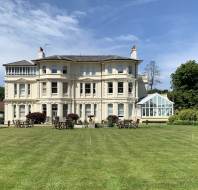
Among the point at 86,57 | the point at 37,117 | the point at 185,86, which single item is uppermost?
the point at 86,57

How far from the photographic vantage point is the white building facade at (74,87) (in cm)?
5800

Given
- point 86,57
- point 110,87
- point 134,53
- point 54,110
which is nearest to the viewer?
point 54,110

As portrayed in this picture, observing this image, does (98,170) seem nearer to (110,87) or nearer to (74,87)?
(110,87)

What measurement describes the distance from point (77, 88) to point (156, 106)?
11323 mm

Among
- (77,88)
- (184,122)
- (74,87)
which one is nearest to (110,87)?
(77,88)

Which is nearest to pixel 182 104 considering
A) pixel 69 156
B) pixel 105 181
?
pixel 69 156

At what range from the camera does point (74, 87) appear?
59875 millimetres

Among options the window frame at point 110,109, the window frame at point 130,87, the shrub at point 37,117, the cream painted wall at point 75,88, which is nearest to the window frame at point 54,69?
the cream painted wall at point 75,88

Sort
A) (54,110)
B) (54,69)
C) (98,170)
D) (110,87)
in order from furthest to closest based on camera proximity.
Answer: (110,87) < (54,69) < (54,110) < (98,170)

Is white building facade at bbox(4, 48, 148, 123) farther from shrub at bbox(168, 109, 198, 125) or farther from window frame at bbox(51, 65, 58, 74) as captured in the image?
shrub at bbox(168, 109, 198, 125)

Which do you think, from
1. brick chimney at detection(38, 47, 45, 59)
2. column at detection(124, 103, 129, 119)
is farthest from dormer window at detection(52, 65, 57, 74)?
column at detection(124, 103, 129, 119)

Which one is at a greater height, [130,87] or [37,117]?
[130,87]

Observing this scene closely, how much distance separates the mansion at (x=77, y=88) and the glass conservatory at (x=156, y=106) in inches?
5.4

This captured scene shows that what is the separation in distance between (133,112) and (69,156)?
45125mm
